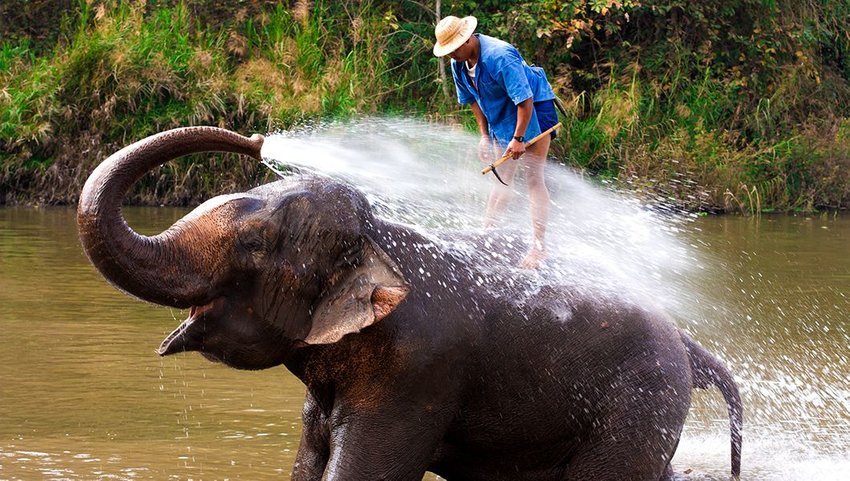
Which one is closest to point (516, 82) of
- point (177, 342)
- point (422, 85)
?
point (177, 342)

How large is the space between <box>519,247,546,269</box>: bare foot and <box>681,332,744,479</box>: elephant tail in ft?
2.28

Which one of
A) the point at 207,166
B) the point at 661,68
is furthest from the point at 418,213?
the point at 661,68

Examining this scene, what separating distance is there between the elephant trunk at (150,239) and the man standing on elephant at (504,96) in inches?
88.7

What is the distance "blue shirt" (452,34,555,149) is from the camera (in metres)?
6.25

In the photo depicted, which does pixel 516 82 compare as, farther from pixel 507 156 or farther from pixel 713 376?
pixel 713 376

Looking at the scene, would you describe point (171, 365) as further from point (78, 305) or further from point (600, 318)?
point (600, 318)

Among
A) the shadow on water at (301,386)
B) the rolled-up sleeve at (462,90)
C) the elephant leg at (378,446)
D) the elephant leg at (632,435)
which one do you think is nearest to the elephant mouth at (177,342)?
the elephant leg at (378,446)

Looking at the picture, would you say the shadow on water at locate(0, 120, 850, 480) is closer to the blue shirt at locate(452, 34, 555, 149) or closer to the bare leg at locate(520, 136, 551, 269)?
the bare leg at locate(520, 136, 551, 269)

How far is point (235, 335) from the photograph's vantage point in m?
3.98

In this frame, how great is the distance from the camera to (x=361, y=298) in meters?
3.93

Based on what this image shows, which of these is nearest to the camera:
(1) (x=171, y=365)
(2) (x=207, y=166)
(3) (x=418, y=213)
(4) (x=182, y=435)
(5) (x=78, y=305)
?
(3) (x=418, y=213)

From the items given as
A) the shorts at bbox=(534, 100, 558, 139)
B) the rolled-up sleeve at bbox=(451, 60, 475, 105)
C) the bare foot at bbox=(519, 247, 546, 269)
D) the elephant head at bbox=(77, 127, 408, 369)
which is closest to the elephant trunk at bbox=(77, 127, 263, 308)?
the elephant head at bbox=(77, 127, 408, 369)

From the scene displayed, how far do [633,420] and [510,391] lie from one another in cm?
43

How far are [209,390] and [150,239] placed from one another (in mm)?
3401
